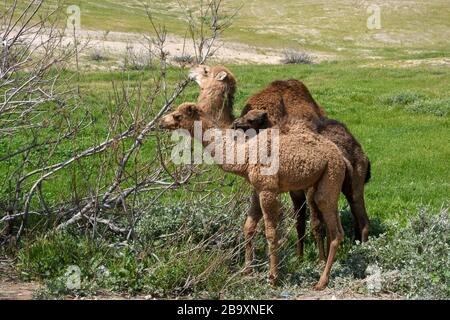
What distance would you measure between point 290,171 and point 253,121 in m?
0.78

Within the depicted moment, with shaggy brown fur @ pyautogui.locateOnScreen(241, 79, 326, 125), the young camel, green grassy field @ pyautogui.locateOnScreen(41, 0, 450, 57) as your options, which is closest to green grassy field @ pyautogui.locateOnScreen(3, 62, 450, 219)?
the young camel

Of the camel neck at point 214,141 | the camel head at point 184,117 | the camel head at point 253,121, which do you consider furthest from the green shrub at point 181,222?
the camel head at point 184,117

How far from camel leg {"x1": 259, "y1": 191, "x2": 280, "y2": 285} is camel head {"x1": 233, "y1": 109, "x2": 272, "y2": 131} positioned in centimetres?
75

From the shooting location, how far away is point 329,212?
24.3ft

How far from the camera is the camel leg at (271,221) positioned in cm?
708

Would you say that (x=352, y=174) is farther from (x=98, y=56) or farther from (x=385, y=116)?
(x=98, y=56)

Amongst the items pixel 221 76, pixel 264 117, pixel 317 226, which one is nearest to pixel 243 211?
pixel 317 226

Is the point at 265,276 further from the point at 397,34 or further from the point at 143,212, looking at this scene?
the point at 397,34

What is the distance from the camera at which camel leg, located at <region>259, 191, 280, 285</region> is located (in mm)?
7082

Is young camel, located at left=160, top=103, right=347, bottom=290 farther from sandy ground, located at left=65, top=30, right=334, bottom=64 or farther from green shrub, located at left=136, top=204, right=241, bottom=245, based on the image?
sandy ground, located at left=65, top=30, right=334, bottom=64

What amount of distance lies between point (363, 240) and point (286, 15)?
58.8 metres

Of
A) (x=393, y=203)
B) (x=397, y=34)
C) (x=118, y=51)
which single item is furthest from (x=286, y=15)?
(x=393, y=203)

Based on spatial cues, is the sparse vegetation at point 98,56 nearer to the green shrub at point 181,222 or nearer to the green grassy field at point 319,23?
the green grassy field at point 319,23

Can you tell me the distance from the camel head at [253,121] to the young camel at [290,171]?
27cm
